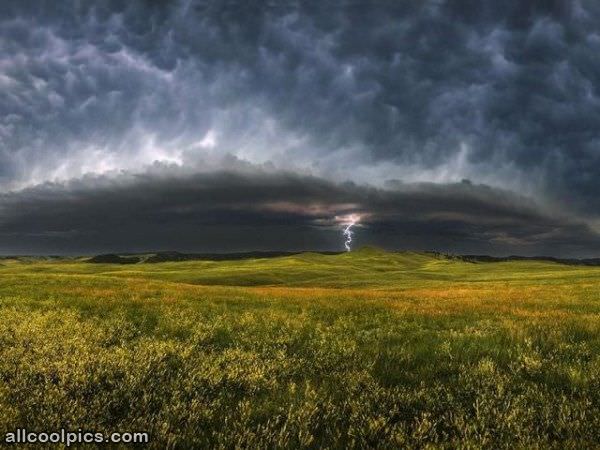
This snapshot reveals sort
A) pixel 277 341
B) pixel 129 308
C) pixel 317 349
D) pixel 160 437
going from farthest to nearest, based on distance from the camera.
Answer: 1. pixel 129 308
2. pixel 277 341
3. pixel 317 349
4. pixel 160 437

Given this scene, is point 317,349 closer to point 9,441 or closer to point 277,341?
point 277,341

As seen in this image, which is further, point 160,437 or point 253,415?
point 253,415

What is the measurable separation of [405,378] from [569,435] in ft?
9.15

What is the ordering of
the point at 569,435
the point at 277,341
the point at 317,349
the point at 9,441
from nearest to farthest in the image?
the point at 9,441 → the point at 569,435 → the point at 317,349 → the point at 277,341

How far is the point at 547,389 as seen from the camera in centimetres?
673

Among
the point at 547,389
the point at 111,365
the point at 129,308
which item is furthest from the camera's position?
the point at 129,308

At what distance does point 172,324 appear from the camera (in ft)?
41.7

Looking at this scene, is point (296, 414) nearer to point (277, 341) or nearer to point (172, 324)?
point (277, 341)

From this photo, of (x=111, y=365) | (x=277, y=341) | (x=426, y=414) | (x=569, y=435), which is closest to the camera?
(x=569, y=435)

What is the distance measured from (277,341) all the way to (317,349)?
117 cm

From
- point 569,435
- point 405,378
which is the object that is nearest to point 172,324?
point 405,378

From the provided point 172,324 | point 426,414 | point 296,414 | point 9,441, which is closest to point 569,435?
point 426,414

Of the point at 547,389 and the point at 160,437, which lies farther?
the point at 547,389

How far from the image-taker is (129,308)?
16688 millimetres
